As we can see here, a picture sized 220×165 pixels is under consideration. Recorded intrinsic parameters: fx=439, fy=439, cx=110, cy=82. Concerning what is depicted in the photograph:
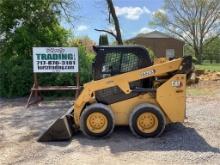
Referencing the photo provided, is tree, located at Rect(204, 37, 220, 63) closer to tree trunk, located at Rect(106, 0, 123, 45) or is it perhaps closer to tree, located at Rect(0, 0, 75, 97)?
tree trunk, located at Rect(106, 0, 123, 45)

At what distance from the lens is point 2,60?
637 inches

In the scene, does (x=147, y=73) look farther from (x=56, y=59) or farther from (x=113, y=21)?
(x=113, y=21)

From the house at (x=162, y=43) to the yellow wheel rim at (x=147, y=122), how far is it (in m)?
46.9

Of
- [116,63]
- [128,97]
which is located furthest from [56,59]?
[128,97]

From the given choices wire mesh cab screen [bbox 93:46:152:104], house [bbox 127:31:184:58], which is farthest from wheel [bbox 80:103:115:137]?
house [bbox 127:31:184:58]

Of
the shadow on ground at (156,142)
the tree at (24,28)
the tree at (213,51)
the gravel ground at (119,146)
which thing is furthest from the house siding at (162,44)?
the shadow on ground at (156,142)

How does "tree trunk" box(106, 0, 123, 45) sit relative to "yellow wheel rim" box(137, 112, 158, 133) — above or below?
above

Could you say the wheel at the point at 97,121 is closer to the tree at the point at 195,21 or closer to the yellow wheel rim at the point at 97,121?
the yellow wheel rim at the point at 97,121

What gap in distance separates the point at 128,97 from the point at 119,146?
120 cm

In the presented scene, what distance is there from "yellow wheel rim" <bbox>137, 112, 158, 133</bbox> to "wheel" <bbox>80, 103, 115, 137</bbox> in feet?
1.81

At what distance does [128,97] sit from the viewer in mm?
8789

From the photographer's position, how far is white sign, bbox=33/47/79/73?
13562 millimetres

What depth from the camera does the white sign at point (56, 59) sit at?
13.6 meters

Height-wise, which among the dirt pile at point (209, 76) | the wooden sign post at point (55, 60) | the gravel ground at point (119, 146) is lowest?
the gravel ground at point (119, 146)
